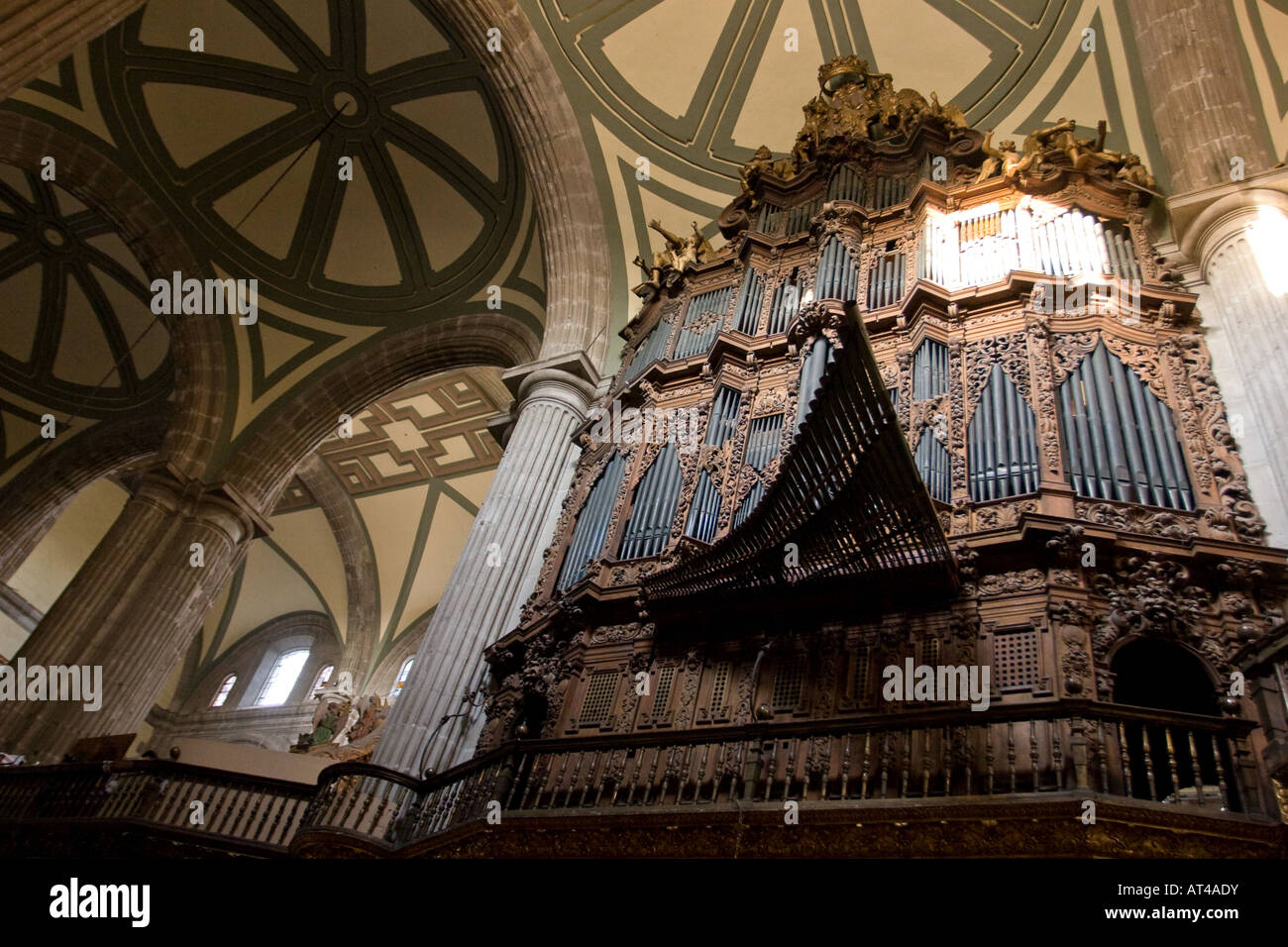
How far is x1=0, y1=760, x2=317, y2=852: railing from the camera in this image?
7867 mm

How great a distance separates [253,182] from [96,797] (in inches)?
433

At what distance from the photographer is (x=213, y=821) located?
7.99 meters

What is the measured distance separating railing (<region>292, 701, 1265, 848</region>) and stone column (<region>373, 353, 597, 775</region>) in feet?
3.21

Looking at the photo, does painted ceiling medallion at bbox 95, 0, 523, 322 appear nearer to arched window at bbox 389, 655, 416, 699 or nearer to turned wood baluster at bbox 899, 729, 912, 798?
arched window at bbox 389, 655, 416, 699

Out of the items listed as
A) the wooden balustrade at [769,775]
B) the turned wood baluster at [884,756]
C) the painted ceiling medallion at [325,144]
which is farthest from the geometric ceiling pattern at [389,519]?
the turned wood baluster at [884,756]

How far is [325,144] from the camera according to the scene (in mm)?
15422

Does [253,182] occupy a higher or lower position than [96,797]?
higher

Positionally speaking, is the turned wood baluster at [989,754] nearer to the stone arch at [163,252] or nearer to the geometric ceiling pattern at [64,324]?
the stone arch at [163,252]

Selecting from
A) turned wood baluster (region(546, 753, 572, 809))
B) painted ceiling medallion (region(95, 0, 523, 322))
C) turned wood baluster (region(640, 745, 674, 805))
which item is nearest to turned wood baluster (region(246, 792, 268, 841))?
turned wood baluster (region(546, 753, 572, 809))

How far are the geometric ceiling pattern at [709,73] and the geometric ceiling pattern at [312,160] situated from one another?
5.02ft

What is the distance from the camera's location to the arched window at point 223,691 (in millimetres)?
22031
